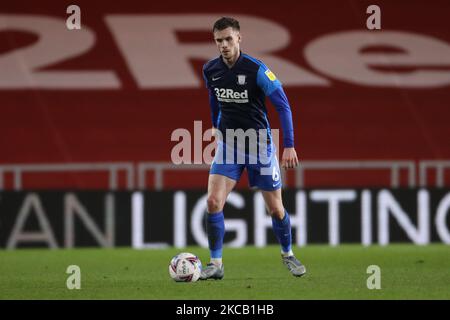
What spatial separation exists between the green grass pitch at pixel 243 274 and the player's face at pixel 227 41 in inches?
67.1

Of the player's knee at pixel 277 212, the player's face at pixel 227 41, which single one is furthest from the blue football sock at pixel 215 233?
the player's face at pixel 227 41

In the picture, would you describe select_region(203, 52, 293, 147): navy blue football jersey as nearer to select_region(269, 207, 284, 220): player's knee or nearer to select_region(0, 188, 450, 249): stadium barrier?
select_region(269, 207, 284, 220): player's knee

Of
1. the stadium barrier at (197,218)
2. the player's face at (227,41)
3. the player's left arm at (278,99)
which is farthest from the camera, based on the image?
the stadium barrier at (197,218)

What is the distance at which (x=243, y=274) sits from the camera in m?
9.30

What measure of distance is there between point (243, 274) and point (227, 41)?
2130 millimetres

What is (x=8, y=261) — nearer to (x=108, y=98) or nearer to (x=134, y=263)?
(x=134, y=263)

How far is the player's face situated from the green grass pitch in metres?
1.70

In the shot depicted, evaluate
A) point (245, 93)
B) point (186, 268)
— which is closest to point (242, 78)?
point (245, 93)

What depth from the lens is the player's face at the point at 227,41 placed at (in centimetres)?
815

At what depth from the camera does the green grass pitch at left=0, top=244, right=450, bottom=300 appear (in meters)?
7.51

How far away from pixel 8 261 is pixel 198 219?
2824 millimetres

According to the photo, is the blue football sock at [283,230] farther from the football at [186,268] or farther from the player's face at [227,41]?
the player's face at [227,41]

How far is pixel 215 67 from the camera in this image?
27.9 ft

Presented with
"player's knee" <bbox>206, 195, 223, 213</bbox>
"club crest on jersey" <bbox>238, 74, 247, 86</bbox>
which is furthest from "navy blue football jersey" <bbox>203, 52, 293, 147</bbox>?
"player's knee" <bbox>206, 195, 223, 213</bbox>
